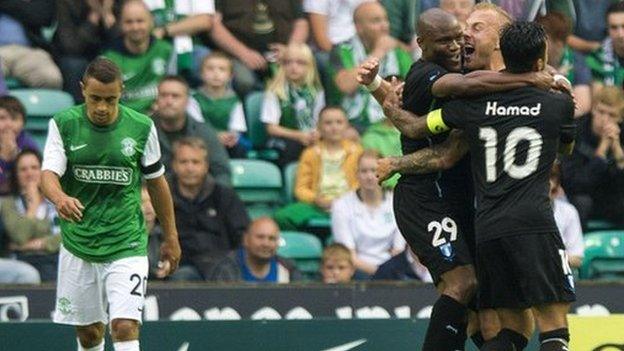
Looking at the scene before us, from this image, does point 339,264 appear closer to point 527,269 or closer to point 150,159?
point 150,159

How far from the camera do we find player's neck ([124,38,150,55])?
1352cm

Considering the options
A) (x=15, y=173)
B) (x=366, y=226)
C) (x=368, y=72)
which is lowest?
(x=366, y=226)

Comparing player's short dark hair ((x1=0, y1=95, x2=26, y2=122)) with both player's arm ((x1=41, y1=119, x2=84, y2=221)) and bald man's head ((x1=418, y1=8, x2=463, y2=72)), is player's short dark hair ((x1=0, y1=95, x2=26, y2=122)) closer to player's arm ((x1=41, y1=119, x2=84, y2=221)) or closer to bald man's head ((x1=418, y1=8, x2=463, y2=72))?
player's arm ((x1=41, y1=119, x2=84, y2=221))

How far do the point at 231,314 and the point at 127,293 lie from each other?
2195 mm

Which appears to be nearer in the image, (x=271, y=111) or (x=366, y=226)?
(x=366, y=226)

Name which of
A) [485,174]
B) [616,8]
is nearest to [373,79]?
[485,174]

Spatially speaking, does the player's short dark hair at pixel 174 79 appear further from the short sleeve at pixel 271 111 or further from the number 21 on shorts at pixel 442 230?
the number 21 on shorts at pixel 442 230

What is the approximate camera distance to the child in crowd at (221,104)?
1366 centimetres

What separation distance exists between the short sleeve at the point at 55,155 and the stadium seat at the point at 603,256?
5.15 metres

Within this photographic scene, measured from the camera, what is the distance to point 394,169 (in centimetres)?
944

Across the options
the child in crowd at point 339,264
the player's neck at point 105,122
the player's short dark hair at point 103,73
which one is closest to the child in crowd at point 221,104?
the child in crowd at point 339,264

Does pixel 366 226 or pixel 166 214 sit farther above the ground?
pixel 166 214

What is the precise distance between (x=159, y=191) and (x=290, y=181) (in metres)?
3.58

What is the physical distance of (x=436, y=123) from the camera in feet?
30.0
